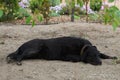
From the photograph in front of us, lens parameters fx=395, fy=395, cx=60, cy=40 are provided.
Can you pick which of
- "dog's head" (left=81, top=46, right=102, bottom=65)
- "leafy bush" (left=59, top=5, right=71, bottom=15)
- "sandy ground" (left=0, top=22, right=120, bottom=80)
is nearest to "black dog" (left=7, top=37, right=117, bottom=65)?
"dog's head" (left=81, top=46, right=102, bottom=65)

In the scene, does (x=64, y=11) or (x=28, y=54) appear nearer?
(x=28, y=54)

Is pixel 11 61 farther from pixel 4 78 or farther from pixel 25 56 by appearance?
pixel 4 78

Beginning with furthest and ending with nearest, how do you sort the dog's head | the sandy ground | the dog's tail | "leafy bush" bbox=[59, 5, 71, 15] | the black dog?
1. "leafy bush" bbox=[59, 5, 71, 15]
2. the black dog
3. the dog's tail
4. the dog's head
5. the sandy ground

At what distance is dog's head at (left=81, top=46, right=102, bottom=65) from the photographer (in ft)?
23.4

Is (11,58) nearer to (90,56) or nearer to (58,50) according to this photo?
(58,50)

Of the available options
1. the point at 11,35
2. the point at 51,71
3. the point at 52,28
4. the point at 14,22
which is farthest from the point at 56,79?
the point at 14,22

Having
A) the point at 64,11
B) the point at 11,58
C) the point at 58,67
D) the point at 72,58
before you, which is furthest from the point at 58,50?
the point at 64,11

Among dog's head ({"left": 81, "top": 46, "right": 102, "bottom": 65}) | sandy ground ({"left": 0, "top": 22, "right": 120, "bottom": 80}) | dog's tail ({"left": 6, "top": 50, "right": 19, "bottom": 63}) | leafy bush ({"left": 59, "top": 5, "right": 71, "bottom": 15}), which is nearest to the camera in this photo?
sandy ground ({"left": 0, "top": 22, "right": 120, "bottom": 80})

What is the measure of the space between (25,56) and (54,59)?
0.55m

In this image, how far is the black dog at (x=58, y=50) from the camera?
24.3 ft

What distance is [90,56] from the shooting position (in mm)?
7277

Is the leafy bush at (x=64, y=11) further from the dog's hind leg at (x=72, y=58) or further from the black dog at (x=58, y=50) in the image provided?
the dog's hind leg at (x=72, y=58)

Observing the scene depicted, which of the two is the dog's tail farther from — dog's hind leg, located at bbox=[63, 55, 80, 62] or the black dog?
dog's hind leg, located at bbox=[63, 55, 80, 62]

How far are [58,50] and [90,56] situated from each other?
0.66 meters
